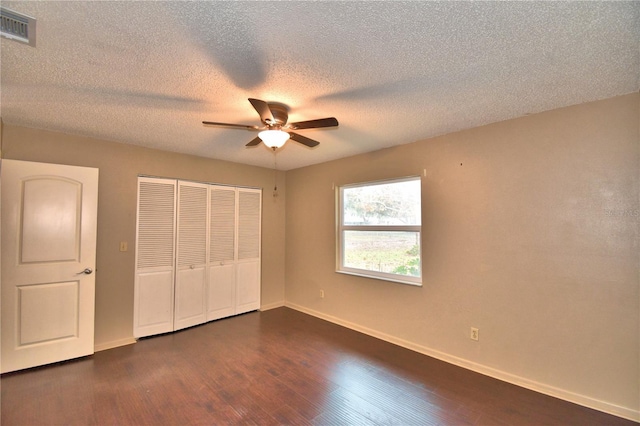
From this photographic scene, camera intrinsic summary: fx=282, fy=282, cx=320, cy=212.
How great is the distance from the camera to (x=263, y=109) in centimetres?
196

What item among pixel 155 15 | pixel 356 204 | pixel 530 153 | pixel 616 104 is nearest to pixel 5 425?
pixel 155 15

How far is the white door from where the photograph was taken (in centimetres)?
273

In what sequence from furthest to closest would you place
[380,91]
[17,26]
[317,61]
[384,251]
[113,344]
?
[384,251]
[113,344]
[380,91]
[317,61]
[17,26]

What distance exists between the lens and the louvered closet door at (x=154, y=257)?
360 centimetres

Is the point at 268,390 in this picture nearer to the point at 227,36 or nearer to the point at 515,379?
the point at 515,379

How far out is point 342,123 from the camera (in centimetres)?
281

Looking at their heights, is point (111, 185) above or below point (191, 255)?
above

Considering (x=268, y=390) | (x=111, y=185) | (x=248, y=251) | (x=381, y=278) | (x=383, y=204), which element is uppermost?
(x=111, y=185)

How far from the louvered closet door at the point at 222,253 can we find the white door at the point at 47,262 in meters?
1.43

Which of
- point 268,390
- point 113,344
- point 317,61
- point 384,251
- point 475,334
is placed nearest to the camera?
point 317,61

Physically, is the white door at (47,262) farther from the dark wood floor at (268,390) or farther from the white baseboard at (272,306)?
the white baseboard at (272,306)

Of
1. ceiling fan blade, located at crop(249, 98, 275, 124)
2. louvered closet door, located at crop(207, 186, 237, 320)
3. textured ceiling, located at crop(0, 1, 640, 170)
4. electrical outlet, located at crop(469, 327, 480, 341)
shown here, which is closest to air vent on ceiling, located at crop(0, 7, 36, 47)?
textured ceiling, located at crop(0, 1, 640, 170)

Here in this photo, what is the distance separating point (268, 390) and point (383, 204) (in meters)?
2.52

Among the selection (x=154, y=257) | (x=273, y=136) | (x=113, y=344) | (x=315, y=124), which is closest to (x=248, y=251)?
(x=154, y=257)
